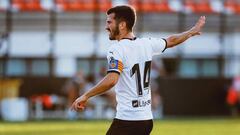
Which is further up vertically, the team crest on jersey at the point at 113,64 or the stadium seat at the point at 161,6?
the stadium seat at the point at 161,6

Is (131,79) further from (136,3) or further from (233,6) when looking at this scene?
(233,6)

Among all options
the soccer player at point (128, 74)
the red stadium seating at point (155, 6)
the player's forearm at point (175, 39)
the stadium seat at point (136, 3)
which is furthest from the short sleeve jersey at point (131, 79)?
the red stadium seating at point (155, 6)

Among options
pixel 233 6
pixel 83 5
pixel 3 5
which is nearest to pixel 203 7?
pixel 233 6

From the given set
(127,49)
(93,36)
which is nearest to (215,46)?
(93,36)

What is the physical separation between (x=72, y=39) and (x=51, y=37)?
1569mm

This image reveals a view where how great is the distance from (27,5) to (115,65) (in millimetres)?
21204

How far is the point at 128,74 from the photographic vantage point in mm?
6535

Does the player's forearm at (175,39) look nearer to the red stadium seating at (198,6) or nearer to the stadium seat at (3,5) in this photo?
the stadium seat at (3,5)

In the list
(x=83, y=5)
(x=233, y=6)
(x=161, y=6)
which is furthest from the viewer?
(x=233, y=6)

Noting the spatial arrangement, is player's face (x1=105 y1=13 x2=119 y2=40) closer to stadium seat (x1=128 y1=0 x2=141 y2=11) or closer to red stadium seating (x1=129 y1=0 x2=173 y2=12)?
stadium seat (x1=128 y1=0 x2=141 y2=11)

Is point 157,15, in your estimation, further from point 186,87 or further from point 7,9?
point 7,9

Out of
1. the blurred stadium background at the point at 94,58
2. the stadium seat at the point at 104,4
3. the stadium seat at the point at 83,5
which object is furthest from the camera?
the stadium seat at the point at 104,4

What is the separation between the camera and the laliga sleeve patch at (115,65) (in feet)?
20.9

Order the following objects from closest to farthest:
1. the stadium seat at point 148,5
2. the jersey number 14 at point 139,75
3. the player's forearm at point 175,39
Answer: the jersey number 14 at point 139,75 → the player's forearm at point 175,39 → the stadium seat at point 148,5
